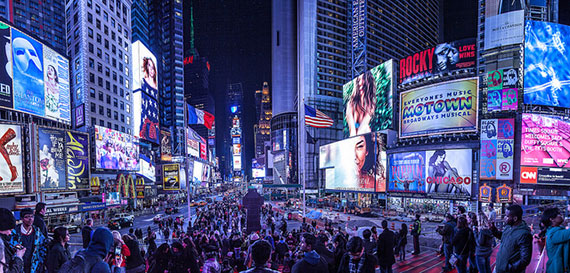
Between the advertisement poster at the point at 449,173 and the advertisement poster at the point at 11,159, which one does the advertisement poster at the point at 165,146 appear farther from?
the advertisement poster at the point at 449,173

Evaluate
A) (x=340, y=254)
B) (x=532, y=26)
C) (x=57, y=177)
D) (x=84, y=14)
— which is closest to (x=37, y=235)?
(x=340, y=254)

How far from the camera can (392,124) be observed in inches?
1992

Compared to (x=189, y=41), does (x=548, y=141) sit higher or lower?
lower

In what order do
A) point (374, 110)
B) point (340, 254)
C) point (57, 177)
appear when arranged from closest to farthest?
1. point (340, 254)
2. point (57, 177)
3. point (374, 110)

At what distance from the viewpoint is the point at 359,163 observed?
178 feet

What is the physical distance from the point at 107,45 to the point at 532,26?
6180 cm

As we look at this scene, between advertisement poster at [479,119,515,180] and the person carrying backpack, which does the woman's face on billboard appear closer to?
advertisement poster at [479,119,515,180]

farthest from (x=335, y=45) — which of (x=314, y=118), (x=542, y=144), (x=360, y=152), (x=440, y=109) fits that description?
(x=314, y=118)

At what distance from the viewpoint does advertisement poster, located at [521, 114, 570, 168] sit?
1373 inches

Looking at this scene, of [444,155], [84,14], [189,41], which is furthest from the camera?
[189,41]

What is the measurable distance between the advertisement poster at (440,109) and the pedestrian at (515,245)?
39.3 meters

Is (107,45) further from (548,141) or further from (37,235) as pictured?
(548,141)

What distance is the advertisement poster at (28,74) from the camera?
28.0m

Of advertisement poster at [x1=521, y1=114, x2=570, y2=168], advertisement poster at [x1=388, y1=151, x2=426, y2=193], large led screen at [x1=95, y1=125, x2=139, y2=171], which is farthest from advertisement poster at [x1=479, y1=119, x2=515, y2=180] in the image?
large led screen at [x1=95, y1=125, x2=139, y2=171]
